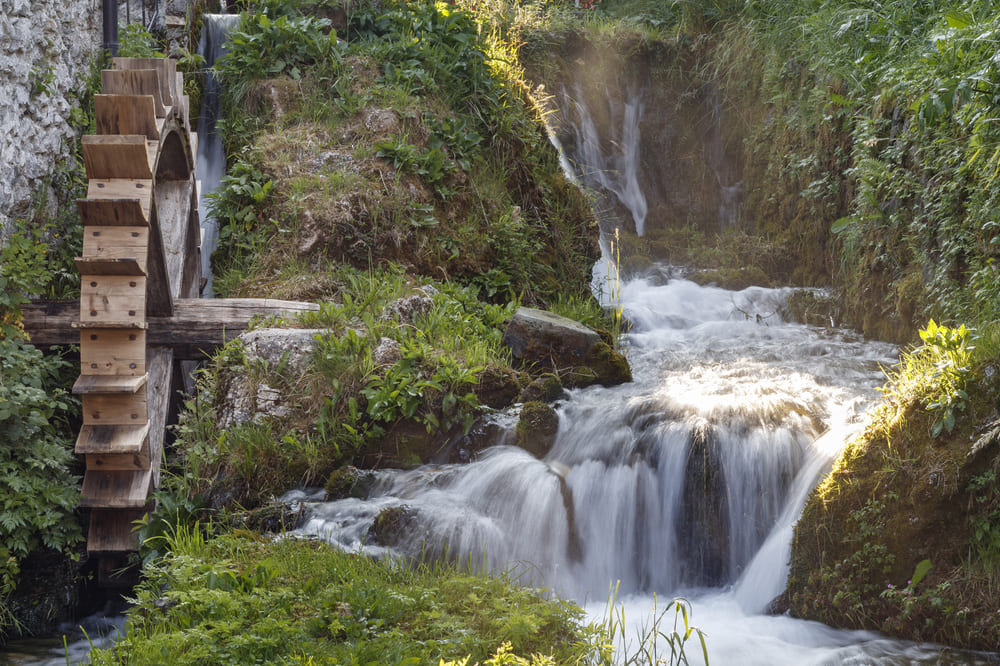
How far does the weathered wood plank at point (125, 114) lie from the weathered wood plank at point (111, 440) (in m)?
2.13

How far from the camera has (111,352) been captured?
16.9 ft

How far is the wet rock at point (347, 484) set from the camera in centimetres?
501

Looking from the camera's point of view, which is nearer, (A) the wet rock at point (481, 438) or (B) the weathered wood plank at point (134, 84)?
(A) the wet rock at point (481, 438)

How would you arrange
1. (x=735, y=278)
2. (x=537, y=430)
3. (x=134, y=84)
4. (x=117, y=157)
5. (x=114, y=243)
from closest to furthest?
(x=114, y=243) < (x=117, y=157) < (x=537, y=430) < (x=134, y=84) < (x=735, y=278)

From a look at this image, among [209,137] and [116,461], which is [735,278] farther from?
[116,461]

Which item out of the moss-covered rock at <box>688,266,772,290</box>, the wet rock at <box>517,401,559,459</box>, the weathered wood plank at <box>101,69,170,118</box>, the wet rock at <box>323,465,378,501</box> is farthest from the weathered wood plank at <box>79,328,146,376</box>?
the moss-covered rock at <box>688,266,772,290</box>

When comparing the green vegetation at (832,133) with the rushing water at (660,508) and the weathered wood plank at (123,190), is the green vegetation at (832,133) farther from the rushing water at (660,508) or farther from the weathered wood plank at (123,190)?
the weathered wood plank at (123,190)

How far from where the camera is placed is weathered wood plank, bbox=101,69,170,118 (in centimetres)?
591

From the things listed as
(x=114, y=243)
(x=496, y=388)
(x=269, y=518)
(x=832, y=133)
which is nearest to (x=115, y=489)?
(x=269, y=518)

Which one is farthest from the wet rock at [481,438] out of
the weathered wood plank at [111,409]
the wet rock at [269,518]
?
the weathered wood plank at [111,409]

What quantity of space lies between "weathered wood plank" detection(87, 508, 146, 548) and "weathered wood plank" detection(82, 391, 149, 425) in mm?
566

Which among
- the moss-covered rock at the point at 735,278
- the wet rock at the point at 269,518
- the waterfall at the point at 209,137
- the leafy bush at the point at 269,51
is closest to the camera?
the wet rock at the point at 269,518

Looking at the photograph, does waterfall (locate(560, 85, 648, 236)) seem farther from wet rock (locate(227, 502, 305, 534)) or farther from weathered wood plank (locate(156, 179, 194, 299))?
wet rock (locate(227, 502, 305, 534))

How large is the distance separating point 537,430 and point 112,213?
321 centimetres
